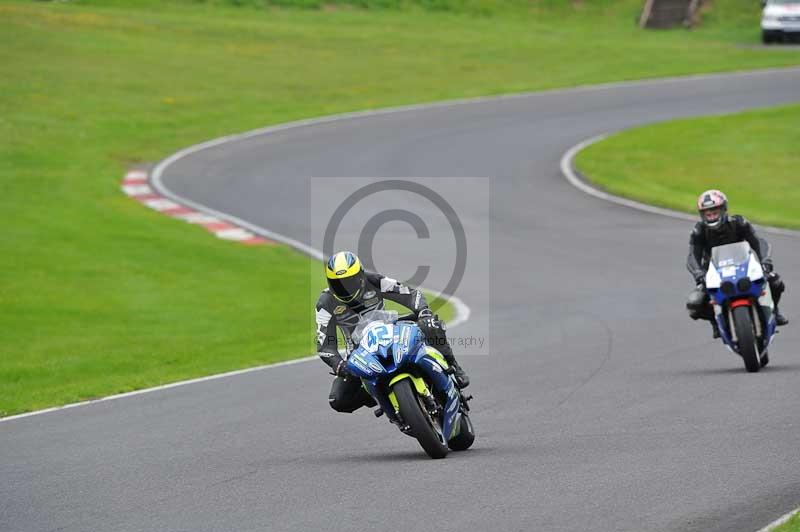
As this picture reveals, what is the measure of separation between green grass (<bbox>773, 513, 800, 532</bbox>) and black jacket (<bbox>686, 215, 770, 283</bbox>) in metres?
6.15

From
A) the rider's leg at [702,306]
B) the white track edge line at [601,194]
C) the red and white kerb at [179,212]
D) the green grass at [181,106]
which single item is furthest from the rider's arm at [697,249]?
the red and white kerb at [179,212]

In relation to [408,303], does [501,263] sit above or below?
→ below

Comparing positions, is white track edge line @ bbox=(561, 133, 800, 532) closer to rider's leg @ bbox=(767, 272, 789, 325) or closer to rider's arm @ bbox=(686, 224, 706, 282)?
rider's arm @ bbox=(686, 224, 706, 282)

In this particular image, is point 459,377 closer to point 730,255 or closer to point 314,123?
point 730,255

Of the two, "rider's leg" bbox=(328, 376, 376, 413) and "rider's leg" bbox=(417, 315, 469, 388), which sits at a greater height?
"rider's leg" bbox=(417, 315, 469, 388)

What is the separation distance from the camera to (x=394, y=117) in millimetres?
38906

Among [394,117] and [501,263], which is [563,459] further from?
[394,117]

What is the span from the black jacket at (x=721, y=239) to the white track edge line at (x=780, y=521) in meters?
5.92

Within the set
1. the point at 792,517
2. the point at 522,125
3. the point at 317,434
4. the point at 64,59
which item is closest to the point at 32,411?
the point at 317,434

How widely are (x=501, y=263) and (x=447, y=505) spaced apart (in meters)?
14.6

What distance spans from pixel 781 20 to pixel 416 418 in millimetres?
44306

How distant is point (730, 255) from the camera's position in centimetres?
1310

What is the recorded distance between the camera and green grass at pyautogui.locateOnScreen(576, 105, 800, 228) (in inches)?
1077

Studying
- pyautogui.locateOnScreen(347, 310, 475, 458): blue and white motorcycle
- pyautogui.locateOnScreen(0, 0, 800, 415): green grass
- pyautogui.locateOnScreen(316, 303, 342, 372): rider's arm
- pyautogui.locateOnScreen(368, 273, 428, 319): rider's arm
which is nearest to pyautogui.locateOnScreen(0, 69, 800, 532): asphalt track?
pyautogui.locateOnScreen(347, 310, 475, 458): blue and white motorcycle
